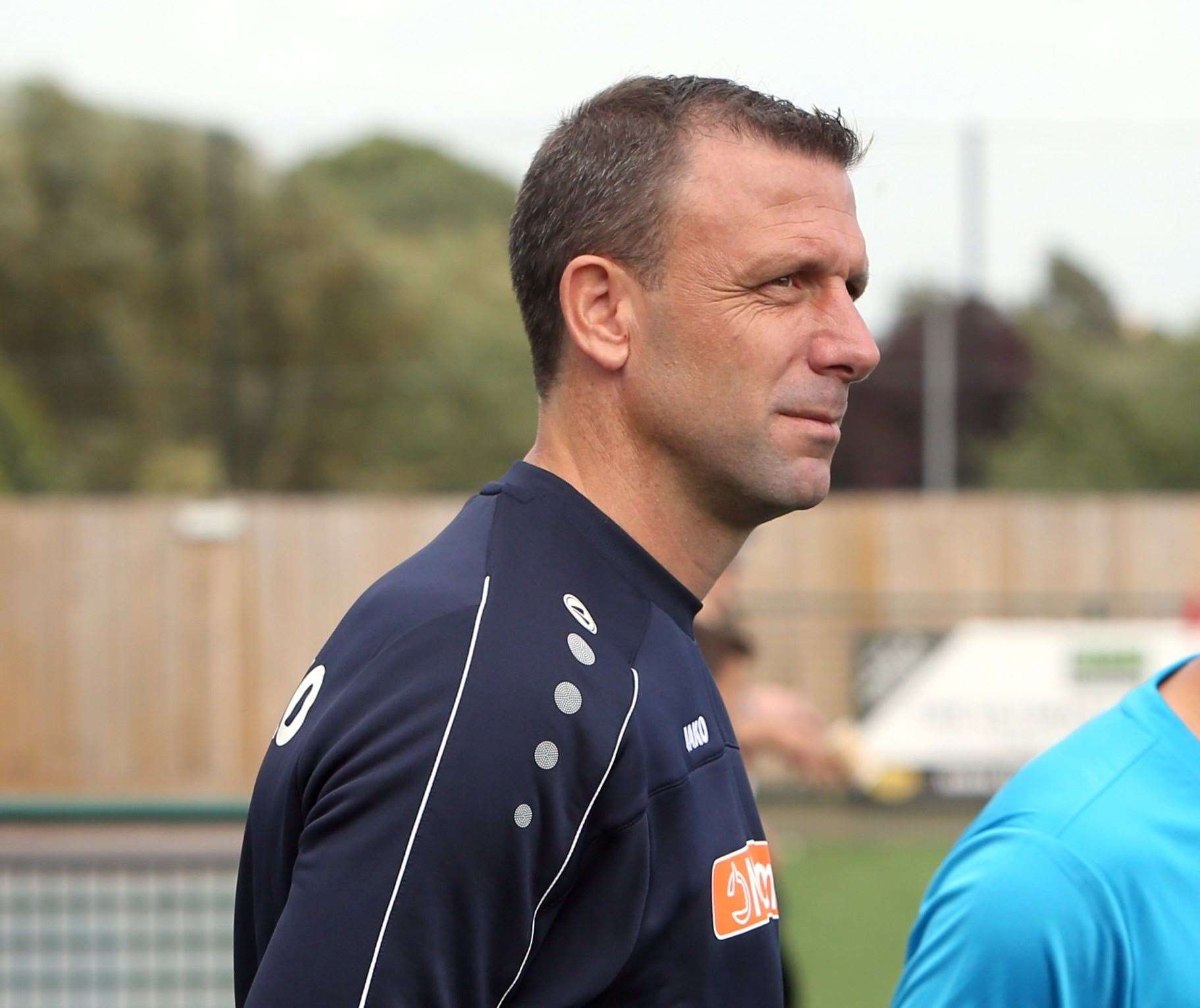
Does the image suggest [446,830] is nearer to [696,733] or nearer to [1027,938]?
[696,733]

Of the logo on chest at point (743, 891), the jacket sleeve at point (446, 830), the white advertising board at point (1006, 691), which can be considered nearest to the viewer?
the jacket sleeve at point (446, 830)

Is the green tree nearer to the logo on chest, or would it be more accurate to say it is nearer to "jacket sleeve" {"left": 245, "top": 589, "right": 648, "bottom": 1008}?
the logo on chest

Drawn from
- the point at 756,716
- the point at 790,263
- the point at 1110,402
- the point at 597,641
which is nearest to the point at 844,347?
the point at 790,263

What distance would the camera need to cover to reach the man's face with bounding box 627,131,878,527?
184cm

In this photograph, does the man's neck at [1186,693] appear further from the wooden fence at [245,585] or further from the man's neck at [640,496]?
the wooden fence at [245,585]

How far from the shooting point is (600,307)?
1.88m

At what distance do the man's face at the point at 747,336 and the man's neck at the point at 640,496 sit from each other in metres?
0.03

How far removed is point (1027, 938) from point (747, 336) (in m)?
0.81

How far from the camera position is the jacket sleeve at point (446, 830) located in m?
1.48

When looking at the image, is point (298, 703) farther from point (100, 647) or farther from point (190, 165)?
point (190, 165)

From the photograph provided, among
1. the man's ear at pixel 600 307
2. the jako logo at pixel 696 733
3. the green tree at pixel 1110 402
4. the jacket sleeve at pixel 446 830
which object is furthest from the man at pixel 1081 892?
the green tree at pixel 1110 402

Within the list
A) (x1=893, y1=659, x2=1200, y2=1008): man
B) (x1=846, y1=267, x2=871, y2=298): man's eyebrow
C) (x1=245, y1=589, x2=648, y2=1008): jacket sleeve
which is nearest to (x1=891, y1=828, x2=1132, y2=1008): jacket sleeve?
(x1=893, y1=659, x2=1200, y2=1008): man

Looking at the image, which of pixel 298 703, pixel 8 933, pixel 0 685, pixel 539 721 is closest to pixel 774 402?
pixel 539 721

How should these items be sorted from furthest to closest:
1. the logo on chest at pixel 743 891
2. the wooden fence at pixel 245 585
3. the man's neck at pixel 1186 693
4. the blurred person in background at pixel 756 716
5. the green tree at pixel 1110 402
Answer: the green tree at pixel 1110 402 < the wooden fence at pixel 245 585 < the blurred person in background at pixel 756 716 < the man's neck at pixel 1186 693 < the logo on chest at pixel 743 891
